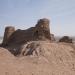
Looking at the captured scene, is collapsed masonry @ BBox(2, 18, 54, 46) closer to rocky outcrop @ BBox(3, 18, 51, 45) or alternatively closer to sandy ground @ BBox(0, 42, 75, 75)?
rocky outcrop @ BBox(3, 18, 51, 45)

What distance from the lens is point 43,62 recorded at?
1461 centimetres

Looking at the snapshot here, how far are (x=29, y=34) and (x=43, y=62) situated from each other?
17.2 m

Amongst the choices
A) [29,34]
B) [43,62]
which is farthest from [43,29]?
[43,62]

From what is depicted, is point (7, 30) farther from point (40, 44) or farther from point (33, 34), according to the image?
point (40, 44)

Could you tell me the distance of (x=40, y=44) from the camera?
65.3ft

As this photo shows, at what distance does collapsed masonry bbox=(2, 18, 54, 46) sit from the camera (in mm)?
28750

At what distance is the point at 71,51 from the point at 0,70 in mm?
10743

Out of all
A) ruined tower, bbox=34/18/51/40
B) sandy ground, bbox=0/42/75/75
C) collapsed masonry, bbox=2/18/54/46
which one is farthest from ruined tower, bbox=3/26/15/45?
sandy ground, bbox=0/42/75/75

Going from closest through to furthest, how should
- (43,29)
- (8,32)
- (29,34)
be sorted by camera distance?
(43,29)
(29,34)
(8,32)

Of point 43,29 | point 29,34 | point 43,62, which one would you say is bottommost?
point 43,62

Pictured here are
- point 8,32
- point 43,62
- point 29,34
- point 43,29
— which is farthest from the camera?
point 8,32

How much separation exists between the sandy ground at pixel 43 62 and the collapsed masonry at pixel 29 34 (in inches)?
333

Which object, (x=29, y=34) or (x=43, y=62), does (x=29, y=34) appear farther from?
(x=43, y=62)

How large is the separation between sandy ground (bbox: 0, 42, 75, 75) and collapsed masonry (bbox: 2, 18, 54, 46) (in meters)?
8.45
